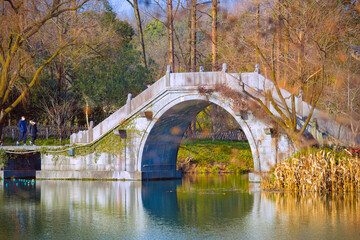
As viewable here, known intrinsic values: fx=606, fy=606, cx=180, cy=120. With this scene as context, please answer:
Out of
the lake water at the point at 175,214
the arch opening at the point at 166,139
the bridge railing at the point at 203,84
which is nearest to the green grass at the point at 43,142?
the bridge railing at the point at 203,84

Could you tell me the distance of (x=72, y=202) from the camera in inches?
741

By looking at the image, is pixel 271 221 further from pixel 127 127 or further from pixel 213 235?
pixel 127 127

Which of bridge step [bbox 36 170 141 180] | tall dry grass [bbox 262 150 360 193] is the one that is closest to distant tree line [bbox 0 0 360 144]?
bridge step [bbox 36 170 141 180]

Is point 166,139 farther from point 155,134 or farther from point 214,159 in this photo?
point 214,159

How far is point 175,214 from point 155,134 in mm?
13856

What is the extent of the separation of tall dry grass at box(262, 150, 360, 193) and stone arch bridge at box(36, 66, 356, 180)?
4.15m

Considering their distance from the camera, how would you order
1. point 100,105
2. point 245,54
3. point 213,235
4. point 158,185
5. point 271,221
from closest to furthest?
point 213,235 → point 271,221 → point 158,185 → point 245,54 → point 100,105

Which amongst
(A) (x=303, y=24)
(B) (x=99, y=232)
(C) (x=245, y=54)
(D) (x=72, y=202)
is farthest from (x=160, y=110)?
(B) (x=99, y=232)

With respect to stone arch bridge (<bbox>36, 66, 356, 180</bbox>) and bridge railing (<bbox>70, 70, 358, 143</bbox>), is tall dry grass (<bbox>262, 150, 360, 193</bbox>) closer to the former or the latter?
bridge railing (<bbox>70, 70, 358, 143</bbox>)

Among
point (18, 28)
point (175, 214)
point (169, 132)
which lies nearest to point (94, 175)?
point (169, 132)

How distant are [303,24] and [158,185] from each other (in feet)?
30.4

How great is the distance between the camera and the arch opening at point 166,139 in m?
28.6

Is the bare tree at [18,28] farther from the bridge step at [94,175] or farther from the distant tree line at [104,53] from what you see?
the bridge step at [94,175]

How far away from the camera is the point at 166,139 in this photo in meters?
31.0
